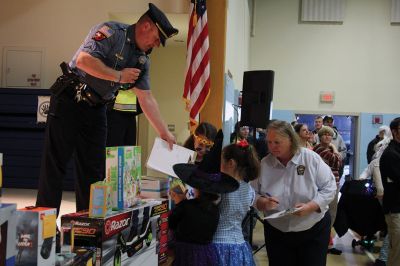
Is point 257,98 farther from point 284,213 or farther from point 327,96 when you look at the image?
point 327,96

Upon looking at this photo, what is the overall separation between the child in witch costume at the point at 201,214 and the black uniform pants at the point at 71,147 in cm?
46

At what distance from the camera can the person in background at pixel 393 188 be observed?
4043 mm

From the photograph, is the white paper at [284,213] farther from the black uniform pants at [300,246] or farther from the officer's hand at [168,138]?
the officer's hand at [168,138]

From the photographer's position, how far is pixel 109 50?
223cm

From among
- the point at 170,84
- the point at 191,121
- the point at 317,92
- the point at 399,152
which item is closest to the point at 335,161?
the point at 399,152

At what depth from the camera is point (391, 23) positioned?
10.5 m

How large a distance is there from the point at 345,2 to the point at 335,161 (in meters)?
6.59

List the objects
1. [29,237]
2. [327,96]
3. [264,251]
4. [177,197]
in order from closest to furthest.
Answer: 1. [29,237]
2. [177,197]
3. [264,251]
4. [327,96]

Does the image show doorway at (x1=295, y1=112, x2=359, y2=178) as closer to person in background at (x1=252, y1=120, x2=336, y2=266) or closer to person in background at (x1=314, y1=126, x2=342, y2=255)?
person in background at (x1=314, y1=126, x2=342, y2=255)

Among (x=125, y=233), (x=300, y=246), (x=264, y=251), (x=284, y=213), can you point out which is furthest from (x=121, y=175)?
(x=264, y=251)

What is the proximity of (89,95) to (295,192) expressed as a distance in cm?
139

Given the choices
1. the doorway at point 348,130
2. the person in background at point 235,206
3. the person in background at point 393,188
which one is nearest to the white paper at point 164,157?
the person in background at point 235,206

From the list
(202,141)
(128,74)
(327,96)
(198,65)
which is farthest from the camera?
(327,96)

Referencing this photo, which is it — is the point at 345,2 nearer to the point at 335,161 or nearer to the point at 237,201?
the point at 335,161
